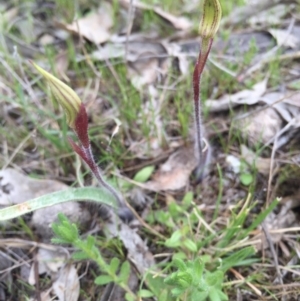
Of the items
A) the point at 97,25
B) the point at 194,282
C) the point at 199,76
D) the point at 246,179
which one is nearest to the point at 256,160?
the point at 246,179

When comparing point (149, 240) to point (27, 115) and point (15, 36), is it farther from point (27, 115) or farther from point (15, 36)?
point (15, 36)

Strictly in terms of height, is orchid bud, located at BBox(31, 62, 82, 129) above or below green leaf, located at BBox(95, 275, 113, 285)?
above

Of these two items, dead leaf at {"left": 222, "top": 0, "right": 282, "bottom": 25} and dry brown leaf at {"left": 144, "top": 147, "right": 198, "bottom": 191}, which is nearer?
dry brown leaf at {"left": 144, "top": 147, "right": 198, "bottom": 191}

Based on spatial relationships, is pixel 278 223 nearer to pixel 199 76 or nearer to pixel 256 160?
pixel 256 160

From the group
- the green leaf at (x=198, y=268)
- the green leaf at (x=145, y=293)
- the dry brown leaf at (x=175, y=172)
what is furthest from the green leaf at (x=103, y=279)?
the dry brown leaf at (x=175, y=172)

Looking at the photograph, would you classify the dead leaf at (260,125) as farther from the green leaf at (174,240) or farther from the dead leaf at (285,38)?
the green leaf at (174,240)

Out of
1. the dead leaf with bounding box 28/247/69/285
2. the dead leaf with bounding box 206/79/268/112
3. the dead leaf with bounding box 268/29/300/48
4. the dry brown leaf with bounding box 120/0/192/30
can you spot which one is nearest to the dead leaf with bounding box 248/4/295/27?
the dead leaf with bounding box 268/29/300/48

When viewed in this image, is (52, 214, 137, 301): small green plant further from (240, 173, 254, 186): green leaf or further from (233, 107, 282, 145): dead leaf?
(233, 107, 282, 145): dead leaf
